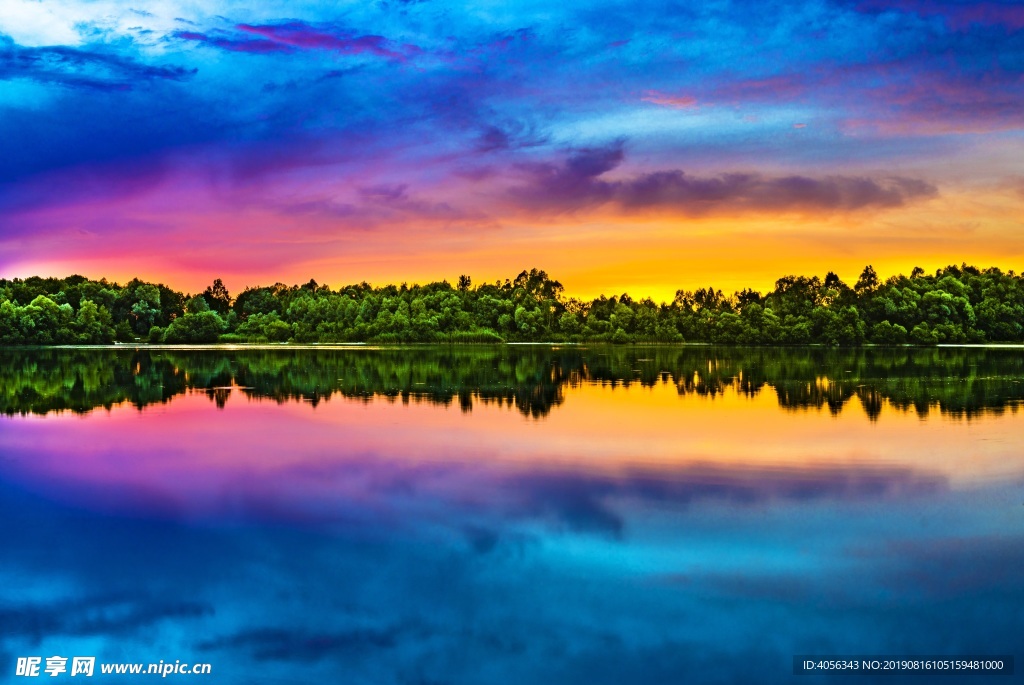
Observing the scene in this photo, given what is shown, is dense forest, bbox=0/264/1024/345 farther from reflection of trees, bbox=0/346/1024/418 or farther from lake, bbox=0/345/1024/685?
lake, bbox=0/345/1024/685

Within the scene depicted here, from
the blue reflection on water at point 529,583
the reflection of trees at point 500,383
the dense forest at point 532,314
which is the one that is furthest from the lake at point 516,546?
the dense forest at point 532,314

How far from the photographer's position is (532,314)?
407 ft

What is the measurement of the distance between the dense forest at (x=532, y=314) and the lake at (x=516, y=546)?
91786mm

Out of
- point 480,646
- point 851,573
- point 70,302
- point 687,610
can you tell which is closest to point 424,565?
point 480,646

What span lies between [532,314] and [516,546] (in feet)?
371

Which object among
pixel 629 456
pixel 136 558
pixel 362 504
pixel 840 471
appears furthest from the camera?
pixel 629 456

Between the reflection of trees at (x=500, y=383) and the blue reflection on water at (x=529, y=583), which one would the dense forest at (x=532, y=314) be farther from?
the blue reflection on water at (x=529, y=583)

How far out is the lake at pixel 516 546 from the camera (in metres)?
8.30

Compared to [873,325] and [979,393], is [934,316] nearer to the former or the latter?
[873,325]

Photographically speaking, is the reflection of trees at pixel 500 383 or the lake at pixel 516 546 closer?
the lake at pixel 516 546

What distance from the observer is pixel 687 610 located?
8.96 metres

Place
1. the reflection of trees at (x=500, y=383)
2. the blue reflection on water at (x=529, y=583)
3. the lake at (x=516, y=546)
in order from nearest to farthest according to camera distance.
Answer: the blue reflection on water at (x=529, y=583) < the lake at (x=516, y=546) < the reflection of trees at (x=500, y=383)

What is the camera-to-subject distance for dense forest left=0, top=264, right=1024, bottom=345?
107750mm

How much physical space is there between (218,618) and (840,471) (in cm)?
1168
